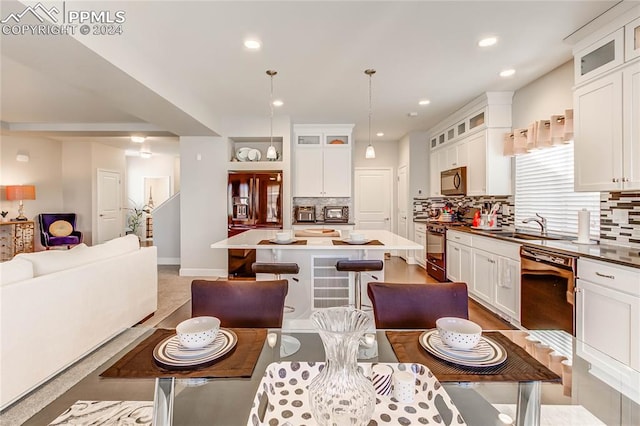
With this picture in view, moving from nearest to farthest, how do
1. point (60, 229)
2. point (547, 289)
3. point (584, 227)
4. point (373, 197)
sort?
point (547, 289) → point (584, 227) → point (60, 229) → point (373, 197)

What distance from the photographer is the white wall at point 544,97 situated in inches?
126

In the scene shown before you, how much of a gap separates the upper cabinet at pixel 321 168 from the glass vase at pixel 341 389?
4.80 metres

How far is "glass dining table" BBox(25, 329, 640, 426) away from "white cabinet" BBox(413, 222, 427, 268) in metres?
4.44

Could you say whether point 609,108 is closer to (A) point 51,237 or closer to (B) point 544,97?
(B) point 544,97

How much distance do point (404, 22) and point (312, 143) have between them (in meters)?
3.31

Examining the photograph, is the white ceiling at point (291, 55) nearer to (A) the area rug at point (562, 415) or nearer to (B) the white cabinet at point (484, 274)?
(B) the white cabinet at point (484, 274)

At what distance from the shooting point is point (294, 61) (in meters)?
3.14

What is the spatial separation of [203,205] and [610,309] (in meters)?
5.17

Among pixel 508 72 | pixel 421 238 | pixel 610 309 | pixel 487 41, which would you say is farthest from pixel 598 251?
pixel 421 238

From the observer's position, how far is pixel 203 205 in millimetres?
5301

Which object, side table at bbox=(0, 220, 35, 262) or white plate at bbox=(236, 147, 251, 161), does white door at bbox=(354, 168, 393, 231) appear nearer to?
white plate at bbox=(236, 147, 251, 161)

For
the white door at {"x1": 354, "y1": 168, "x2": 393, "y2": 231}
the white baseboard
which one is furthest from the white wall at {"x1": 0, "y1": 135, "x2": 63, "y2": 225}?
the white door at {"x1": 354, "y1": 168, "x2": 393, "y2": 231}

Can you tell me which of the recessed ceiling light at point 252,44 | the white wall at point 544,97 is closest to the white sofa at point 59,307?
the recessed ceiling light at point 252,44

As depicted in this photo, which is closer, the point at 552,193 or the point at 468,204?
the point at 552,193
